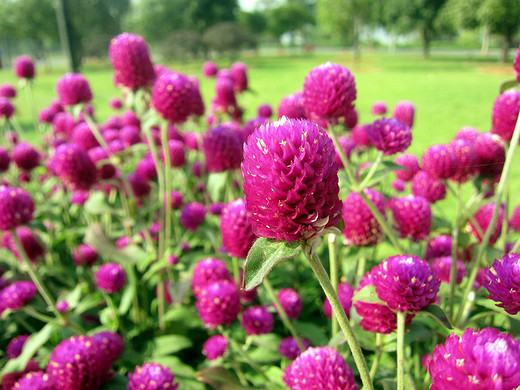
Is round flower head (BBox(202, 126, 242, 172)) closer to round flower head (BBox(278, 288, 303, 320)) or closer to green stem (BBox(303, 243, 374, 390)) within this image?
round flower head (BBox(278, 288, 303, 320))

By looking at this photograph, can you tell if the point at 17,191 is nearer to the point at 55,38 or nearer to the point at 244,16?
the point at 55,38

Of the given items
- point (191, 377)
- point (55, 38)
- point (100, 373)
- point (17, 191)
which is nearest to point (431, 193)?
point (191, 377)

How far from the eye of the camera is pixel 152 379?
3.76 feet

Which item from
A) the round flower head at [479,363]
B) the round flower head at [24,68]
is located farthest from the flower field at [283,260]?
the round flower head at [24,68]

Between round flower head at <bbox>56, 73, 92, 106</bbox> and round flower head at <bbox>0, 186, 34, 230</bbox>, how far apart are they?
2.93 ft

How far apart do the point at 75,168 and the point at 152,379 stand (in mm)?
1226

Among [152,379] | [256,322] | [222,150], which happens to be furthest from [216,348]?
[222,150]

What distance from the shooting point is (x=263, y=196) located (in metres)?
0.68

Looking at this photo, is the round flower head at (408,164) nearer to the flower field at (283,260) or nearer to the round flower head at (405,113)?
the flower field at (283,260)

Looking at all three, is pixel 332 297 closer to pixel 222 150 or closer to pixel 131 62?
pixel 222 150

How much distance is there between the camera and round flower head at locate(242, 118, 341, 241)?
64cm

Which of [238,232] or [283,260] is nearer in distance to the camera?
[283,260]

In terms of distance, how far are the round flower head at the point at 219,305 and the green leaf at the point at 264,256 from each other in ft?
2.29

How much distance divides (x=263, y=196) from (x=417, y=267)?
0.41 metres
